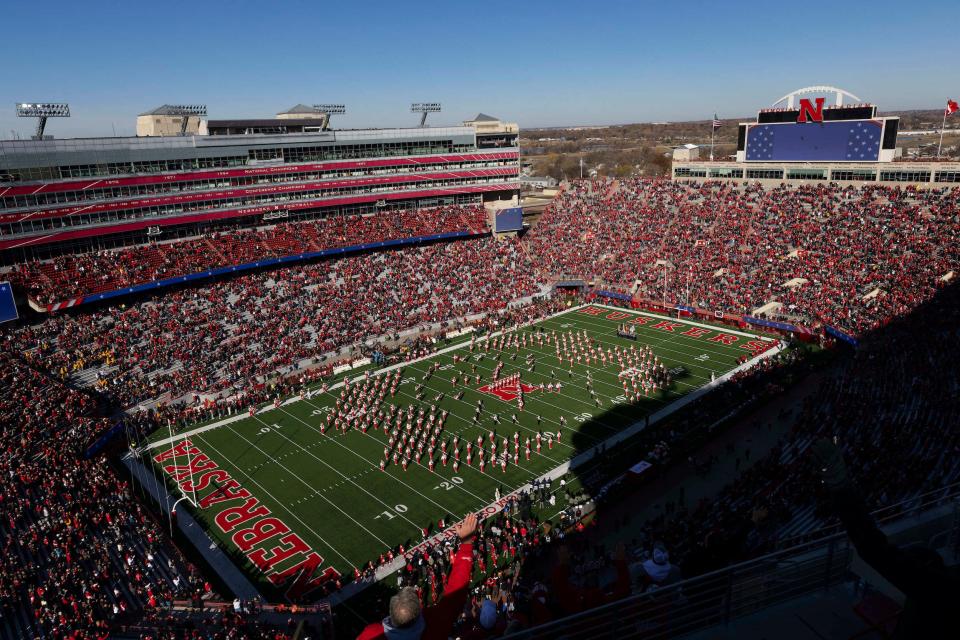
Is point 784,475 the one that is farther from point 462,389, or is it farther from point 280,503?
point 280,503

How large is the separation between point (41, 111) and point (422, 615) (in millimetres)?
45075

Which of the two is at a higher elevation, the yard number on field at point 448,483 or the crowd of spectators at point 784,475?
the crowd of spectators at point 784,475

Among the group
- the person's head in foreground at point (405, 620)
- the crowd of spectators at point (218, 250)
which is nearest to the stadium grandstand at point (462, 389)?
the person's head in foreground at point (405, 620)

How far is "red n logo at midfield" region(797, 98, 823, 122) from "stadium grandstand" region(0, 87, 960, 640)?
296mm

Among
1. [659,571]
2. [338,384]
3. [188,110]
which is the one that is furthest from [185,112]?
[659,571]

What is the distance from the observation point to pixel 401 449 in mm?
23078

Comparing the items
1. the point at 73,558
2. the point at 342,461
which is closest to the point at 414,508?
the point at 342,461

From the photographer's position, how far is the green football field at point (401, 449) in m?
18.4

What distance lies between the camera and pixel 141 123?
46.1m

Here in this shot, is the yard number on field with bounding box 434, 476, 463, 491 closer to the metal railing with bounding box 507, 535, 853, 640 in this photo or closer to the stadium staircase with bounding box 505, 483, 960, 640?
the stadium staircase with bounding box 505, 483, 960, 640

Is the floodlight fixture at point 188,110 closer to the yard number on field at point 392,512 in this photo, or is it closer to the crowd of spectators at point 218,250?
the crowd of spectators at point 218,250

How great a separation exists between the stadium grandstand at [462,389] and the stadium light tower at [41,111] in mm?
4082

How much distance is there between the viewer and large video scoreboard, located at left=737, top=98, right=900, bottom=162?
41125mm

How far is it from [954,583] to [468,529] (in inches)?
230
